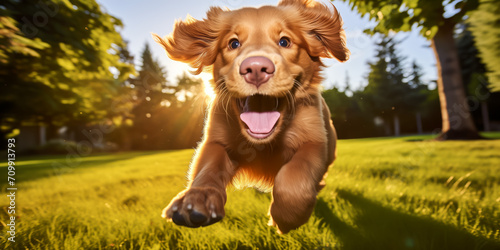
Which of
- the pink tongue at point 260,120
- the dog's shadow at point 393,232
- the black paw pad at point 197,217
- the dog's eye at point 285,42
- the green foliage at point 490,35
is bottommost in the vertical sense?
the dog's shadow at point 393,232

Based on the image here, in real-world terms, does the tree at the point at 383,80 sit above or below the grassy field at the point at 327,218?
above

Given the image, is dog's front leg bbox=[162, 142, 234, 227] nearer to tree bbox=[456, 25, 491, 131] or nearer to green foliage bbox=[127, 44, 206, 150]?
green foliage bbox=[127, 44, 206, 150]

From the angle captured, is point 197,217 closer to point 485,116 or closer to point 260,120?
point 260,120

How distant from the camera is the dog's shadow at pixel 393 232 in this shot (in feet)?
6.59

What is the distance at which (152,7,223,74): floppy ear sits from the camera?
150 cm

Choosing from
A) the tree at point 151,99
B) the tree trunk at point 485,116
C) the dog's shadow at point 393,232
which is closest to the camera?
the tree at point 151,99

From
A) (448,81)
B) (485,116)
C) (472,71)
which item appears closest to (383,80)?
(448,81)

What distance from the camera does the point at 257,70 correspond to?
1145 mm

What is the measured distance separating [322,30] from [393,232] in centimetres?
166

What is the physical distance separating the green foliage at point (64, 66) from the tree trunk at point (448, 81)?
3.16 meters

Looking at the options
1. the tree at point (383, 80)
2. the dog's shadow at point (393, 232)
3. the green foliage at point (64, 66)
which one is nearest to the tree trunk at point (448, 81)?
the tree at point (383, 80)

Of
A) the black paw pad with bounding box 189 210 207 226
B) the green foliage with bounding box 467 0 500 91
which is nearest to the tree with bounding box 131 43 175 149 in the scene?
the black paw pad with bounding box 189 210 207 226

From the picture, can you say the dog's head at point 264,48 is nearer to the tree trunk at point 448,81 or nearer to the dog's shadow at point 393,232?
the dog's shadow at point 393,232

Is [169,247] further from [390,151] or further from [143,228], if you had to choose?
[390,151]
